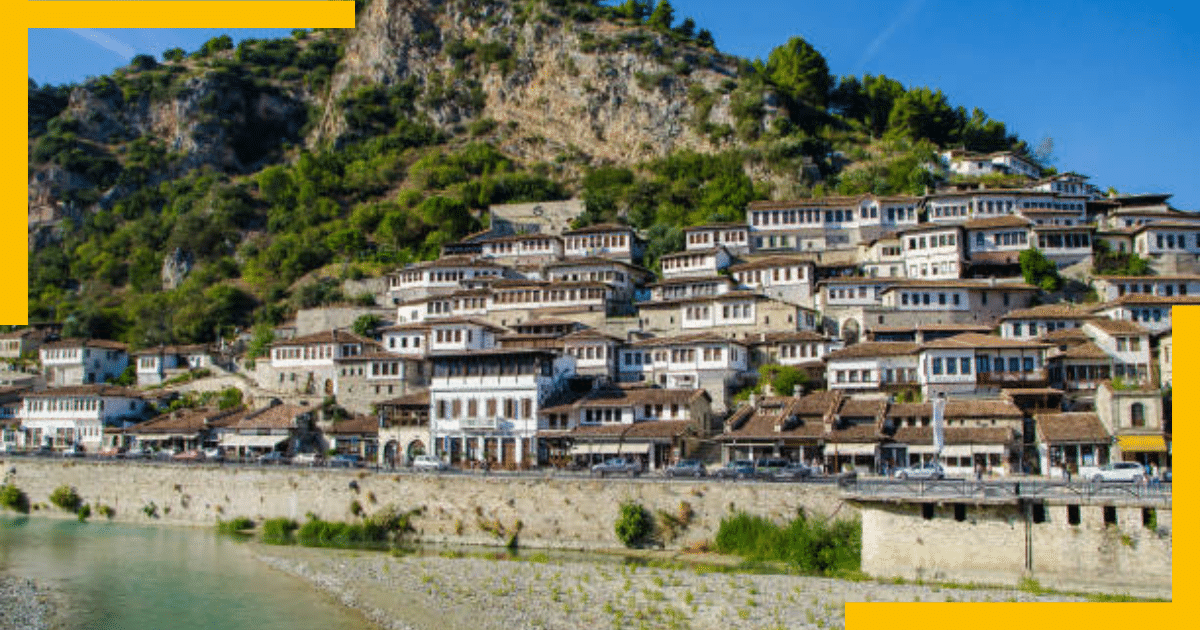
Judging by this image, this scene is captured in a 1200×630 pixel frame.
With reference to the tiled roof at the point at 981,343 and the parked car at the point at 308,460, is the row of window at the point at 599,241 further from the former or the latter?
the parked car at the point at 308,460

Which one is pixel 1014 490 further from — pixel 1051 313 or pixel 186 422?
pixel 186 422

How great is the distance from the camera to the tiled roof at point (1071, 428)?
112ft

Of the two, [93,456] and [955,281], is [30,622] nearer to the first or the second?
[93,456]

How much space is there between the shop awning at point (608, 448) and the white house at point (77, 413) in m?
31.5

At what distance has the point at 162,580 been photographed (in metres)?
30.2

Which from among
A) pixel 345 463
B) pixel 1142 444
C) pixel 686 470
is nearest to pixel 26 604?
pixel 345 463

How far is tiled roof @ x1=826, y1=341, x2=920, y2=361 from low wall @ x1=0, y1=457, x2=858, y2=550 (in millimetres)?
14657

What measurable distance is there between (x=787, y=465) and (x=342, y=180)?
7094cm

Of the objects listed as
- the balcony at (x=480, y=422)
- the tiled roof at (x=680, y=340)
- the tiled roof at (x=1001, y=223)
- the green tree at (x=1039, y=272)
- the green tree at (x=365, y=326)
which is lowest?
the balcony at (x=480, y=422)

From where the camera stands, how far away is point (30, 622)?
80.9ft

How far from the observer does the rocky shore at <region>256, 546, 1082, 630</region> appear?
23.0 m

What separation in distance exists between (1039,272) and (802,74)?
48396 mm

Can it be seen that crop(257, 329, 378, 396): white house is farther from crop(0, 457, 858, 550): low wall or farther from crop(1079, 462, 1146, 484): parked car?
crop(1079, 462, 1146, 484): parked car

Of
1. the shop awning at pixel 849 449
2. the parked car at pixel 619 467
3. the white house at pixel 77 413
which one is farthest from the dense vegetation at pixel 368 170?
the shop awning at pixel 849 449
